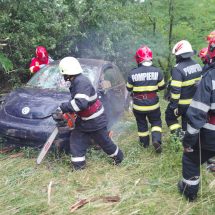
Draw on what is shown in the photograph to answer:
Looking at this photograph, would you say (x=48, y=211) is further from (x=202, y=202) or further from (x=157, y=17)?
(x=157, y=17)

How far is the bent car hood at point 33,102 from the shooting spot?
609 cm

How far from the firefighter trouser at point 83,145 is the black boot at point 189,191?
139 centimetres

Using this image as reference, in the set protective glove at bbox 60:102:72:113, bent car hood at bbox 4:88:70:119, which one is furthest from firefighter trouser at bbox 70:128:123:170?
bent car hood at bbox 4:88:70:119

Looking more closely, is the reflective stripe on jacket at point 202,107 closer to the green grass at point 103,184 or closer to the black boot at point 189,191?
the black boot at point 189,191

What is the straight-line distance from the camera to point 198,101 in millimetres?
4035

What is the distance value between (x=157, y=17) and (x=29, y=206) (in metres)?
10.8

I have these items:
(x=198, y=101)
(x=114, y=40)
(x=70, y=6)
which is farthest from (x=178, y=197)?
(x=114, y=40)

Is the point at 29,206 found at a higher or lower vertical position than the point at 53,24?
lower

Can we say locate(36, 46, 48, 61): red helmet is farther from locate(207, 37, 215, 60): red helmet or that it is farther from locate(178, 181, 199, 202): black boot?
locate(207, 37, 215, 60): red helmet

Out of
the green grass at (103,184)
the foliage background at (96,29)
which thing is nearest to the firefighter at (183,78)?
the green grass at (103,184)

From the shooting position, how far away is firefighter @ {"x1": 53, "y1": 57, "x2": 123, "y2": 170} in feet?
17.8

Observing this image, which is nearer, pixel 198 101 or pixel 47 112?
pixel 198 101

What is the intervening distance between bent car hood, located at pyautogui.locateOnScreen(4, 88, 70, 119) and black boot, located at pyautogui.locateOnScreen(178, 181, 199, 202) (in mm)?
2441

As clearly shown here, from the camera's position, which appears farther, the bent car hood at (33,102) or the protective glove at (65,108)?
the bent car hood at (33,102)
